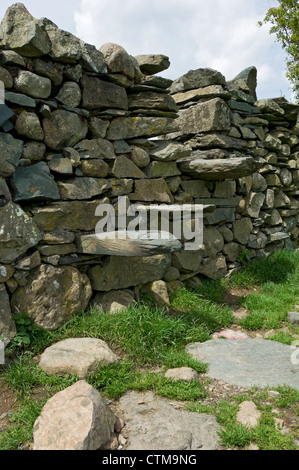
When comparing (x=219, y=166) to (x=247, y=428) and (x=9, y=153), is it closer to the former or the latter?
(x=9, y=153)

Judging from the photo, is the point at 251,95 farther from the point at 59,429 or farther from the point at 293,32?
the point at 293,32

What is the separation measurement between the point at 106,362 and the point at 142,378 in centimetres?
33

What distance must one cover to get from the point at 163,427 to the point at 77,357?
0.93 metres

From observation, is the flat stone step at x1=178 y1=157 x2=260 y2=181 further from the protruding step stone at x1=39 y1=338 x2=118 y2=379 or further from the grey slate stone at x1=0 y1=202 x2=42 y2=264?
the protruding step stone at x1=39 y1=338 x2=118 y2=379

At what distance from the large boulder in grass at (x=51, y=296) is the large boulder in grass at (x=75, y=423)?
1.19 m

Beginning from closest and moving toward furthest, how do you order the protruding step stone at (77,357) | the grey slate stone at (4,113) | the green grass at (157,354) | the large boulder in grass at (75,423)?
the large boulder in grass at (75,423)
the green grass at (157,354)
the protruding step stone at (77,357)
the grey slate stone at (4,113)

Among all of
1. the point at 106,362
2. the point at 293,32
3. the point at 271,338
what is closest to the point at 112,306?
the point at 106,362

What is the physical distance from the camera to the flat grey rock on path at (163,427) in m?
2.17

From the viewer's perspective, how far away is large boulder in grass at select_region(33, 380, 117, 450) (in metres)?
1.97

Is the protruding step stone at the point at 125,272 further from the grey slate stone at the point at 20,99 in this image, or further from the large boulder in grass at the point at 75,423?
the grey slate stone at the point at 20,99

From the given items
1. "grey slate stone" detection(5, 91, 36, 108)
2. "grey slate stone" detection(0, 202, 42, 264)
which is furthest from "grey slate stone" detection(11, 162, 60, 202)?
"grey slate stone" detection(5, 91, 36, 108)

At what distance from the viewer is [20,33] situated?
315 cm

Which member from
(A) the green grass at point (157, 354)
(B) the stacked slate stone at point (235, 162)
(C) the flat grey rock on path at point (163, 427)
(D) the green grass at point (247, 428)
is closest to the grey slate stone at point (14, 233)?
(A) the green grass at point (157, 354)

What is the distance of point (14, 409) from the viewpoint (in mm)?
2557
